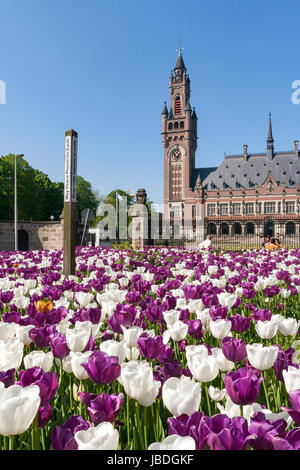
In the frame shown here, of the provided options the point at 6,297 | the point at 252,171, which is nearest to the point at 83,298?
the point at 6,297

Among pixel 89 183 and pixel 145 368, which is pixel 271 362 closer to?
pixel 145 368

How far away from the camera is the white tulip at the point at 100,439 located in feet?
2.87

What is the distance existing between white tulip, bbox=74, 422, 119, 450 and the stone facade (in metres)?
23.1

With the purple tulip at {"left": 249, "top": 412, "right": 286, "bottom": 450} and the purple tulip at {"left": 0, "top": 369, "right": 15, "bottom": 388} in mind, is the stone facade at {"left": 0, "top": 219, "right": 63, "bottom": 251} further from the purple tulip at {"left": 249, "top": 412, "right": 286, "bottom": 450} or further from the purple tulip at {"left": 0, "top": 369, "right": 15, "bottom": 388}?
the purple tulip at {"left": 249, "top": 412, "right": 286, "bottom": 450}

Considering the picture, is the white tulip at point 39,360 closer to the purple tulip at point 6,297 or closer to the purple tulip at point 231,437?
the purple tulip at point 231,437

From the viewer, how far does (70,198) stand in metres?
5.74

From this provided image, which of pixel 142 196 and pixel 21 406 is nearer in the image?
pixel 21 406

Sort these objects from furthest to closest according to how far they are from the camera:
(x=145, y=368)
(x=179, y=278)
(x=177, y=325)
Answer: (x=179, y=278) → (x=177, y=325) → (x=145, y=368)

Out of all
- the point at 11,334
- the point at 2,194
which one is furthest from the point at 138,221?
the point at 2,194

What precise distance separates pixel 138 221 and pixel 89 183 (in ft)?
196

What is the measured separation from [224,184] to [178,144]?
13196 mm

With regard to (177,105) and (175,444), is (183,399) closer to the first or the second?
(175,444)
